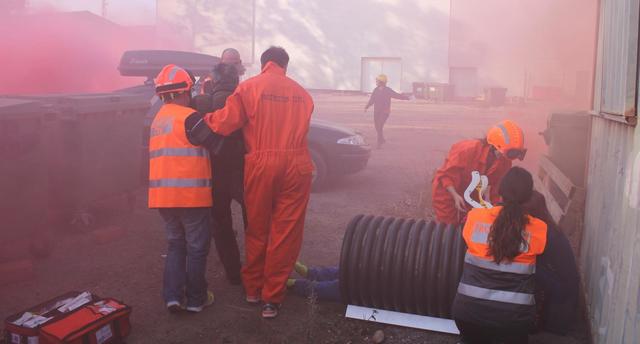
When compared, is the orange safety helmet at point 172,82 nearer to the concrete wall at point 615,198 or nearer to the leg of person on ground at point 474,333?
the leg of person on ground at point 474,333

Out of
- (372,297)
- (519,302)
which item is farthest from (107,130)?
(519,302)

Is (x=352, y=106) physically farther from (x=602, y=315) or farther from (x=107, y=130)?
(x=602, y=315)

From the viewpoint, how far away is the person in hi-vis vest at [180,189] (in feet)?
14.2

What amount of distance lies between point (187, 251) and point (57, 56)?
17195 mm

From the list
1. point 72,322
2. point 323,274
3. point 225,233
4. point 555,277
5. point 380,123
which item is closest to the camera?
point 555,277

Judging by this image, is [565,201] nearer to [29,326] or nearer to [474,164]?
[474,164]

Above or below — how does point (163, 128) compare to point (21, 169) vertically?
above

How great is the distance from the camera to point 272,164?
432 cm

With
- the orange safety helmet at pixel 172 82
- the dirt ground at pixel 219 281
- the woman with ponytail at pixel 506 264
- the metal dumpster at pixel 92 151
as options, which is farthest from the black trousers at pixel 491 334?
the metal dumpster at pixel 92 151

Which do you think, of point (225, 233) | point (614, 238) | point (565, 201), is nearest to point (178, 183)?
point (225, 233)

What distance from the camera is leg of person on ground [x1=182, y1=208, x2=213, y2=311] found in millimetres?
4434

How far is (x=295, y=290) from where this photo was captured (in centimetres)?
501

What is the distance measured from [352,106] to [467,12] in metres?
11.8

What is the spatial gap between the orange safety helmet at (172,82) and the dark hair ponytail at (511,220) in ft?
7.98
